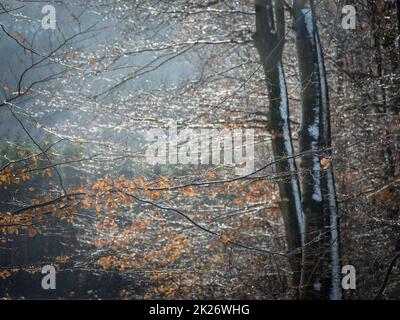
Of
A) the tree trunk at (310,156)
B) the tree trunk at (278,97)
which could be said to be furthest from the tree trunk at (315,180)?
the tree trunk at (278,97)

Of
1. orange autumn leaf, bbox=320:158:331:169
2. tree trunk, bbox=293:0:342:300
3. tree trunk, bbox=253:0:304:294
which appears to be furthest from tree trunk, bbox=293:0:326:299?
tree trunk, bbox=253:0:304:294

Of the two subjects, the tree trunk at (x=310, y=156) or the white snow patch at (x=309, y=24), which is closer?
the tree trunk at (x=310, y=156)

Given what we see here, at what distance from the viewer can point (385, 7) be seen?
9.56 meters

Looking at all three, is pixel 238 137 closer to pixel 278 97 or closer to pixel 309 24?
pixel 278 97

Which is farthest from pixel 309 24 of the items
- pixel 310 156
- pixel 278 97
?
pixel 310 156

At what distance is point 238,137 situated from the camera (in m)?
8.92

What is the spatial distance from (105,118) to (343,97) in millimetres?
4228

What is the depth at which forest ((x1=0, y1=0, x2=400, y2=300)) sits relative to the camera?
21.6 feet

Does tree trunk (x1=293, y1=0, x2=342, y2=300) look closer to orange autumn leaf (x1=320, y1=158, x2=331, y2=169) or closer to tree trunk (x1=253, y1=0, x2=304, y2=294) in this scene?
orange autumn leaf (x1=320, y1=158, x2=331, y2=169)

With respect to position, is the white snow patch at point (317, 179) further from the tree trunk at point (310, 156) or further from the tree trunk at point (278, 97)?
the tree trunk at point (278, 97)

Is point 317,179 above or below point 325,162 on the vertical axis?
below

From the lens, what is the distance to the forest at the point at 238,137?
6.58 meters
